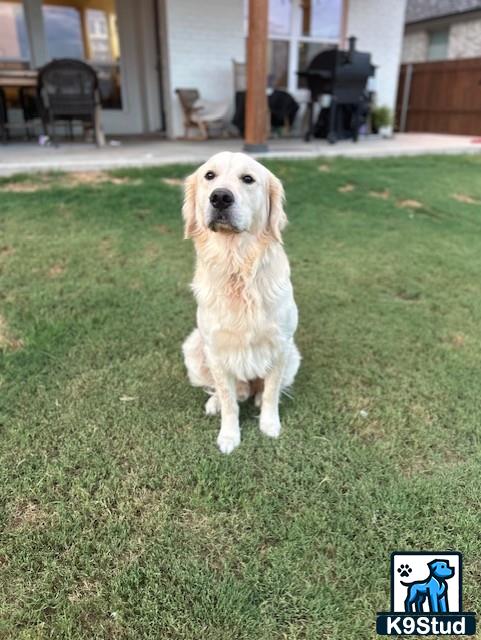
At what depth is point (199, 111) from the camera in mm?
8867

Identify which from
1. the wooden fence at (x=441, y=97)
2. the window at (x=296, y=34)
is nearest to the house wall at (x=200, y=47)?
the window at (x=296, y=34)

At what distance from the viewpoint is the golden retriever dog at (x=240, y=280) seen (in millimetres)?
1949

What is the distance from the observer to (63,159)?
6.12 m

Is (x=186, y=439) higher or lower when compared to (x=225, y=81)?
lower

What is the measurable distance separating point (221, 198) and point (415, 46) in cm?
1733

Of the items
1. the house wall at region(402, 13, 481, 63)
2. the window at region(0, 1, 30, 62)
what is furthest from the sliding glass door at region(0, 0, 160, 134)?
the house wall at region(402, 13, 481, 63)

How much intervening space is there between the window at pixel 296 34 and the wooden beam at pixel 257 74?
3.88 metres

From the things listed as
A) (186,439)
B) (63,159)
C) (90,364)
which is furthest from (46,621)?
(63,159)

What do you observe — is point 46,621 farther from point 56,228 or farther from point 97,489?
point 56,228

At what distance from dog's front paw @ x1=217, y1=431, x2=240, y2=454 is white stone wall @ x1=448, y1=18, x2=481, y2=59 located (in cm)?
1546

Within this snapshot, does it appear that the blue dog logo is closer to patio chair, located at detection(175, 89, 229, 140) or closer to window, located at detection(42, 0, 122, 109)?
patio chair, located at detection(175, 89, 229, 140)

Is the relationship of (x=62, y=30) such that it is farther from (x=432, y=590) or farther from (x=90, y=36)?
(x=432, y=590)

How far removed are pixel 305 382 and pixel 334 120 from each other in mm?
7318

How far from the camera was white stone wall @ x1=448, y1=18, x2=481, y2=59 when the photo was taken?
1379 centimetres
